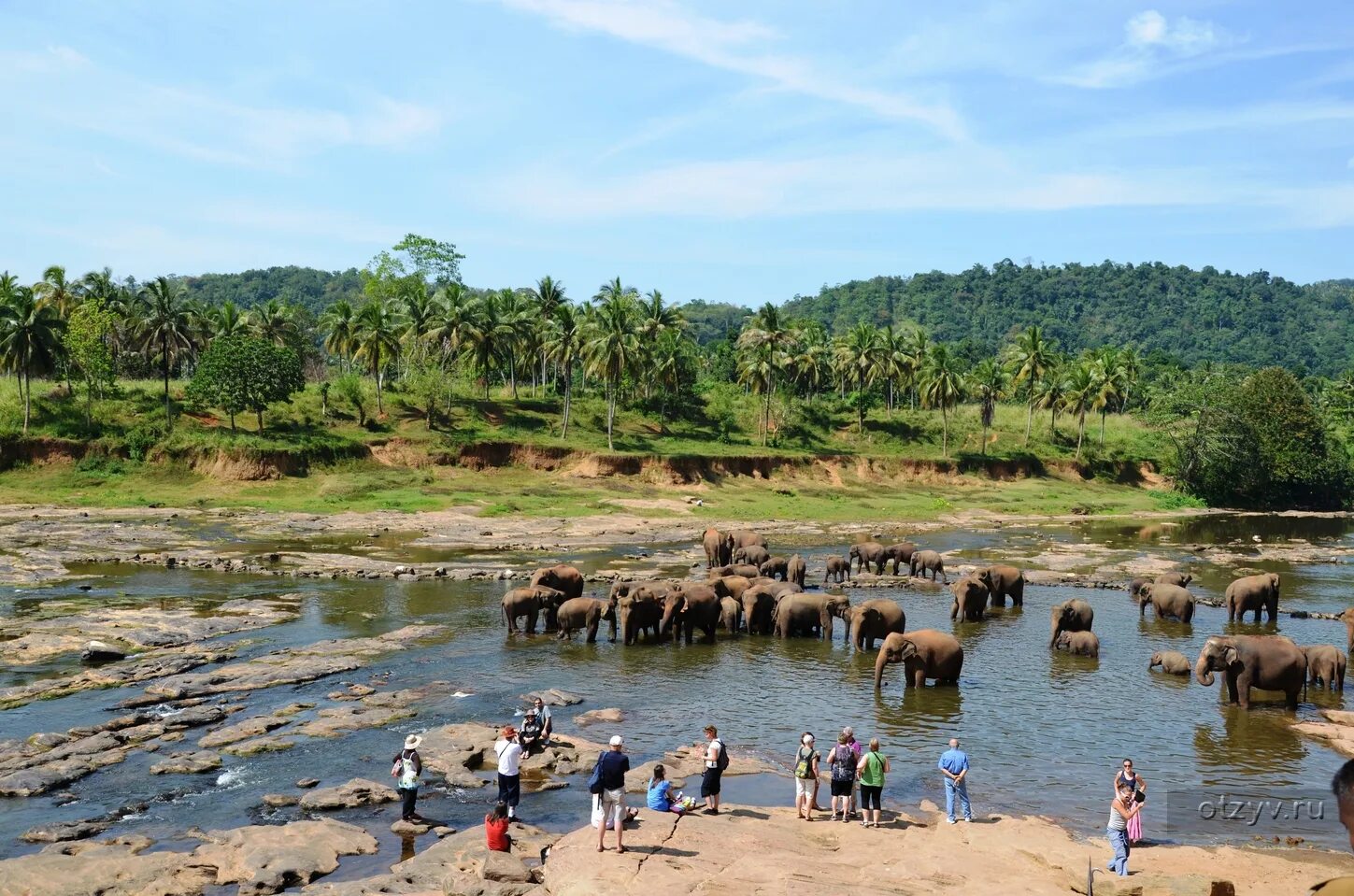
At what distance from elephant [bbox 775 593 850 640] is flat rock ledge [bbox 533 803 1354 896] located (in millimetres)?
16480

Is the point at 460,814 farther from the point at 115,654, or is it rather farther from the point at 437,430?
the point at 437,430

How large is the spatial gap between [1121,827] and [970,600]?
77.4ft

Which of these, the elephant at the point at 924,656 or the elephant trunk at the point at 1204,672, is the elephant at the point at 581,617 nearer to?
the elephant at the point at 924,656

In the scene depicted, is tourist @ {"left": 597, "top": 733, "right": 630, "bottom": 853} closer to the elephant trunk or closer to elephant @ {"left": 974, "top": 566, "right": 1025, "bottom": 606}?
the elephant trunk

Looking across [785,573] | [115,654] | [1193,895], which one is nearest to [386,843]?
[1193,895]

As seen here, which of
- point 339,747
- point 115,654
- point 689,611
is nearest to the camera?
point 339,747

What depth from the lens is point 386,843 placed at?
1792 centimetres

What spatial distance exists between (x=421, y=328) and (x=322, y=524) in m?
35.6

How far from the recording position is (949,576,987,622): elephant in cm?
3988

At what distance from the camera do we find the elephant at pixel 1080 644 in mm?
33719

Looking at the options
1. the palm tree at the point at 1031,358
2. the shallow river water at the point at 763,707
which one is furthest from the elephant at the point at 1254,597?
the palm tree at the point at 1031,358

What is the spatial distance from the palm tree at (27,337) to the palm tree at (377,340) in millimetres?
21632

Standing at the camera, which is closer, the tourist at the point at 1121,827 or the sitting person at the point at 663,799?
the tourist at the point at 1121,827

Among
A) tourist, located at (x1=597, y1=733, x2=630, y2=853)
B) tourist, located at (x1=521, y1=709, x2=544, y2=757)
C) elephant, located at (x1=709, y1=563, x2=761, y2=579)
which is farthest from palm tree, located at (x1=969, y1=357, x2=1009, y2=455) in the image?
tourist, located at (x1=597, y1=733, x2=630, y2=853)
